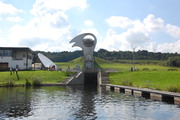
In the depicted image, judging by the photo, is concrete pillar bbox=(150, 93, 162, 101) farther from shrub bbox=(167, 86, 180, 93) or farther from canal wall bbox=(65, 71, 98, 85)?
canal wall bbox=(65, 71, 98, 85)

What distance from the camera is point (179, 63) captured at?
108875 mm

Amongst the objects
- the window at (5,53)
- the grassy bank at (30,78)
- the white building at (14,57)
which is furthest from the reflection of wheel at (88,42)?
the window at (5,53)

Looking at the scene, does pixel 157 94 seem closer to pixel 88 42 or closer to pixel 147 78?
pixel 147 78

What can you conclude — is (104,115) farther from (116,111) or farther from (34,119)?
(34,119)

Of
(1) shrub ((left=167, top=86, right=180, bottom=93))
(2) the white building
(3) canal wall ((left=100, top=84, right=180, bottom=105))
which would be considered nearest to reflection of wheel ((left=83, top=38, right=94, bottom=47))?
(2) the white building

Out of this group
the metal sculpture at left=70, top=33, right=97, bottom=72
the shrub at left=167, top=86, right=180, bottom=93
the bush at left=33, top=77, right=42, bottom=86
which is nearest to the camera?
the shrub at left=167, top=86, right=180, bottom=93

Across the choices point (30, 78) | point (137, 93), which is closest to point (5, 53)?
point (30, 78)

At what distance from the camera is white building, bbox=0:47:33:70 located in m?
60.8

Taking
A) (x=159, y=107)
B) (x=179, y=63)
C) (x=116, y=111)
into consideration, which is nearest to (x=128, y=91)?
(x=159, y=107)

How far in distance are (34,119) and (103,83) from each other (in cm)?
3186

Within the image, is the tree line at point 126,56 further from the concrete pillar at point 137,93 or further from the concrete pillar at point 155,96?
the concrete pillar at point 155,96

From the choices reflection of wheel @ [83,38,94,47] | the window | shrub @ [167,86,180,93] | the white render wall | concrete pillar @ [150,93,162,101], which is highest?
reflection of wheel @ [83,38,94,47]

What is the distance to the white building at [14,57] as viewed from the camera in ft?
199

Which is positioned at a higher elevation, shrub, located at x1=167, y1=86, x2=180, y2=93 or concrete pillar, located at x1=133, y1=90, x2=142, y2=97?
shrub, located at x1=167, y1=86, x2=180, y2=93
